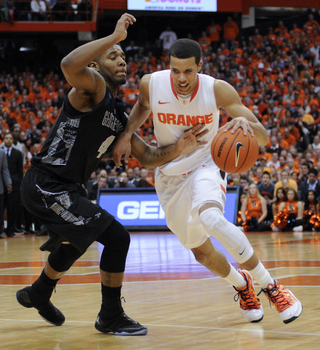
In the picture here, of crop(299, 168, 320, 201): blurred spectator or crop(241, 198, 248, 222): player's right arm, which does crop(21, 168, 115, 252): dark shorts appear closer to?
crop(241, 198, 248, 222): player's right arm

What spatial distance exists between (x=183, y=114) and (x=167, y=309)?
4.88 ft

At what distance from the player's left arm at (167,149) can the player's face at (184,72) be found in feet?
1.05

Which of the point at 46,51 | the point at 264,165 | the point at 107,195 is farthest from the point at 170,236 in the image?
the point at 46,51

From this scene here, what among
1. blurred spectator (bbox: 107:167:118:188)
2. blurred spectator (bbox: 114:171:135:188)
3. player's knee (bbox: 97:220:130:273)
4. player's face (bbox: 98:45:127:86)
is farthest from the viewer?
blurred spectator (bbox: 107:167:118:188)

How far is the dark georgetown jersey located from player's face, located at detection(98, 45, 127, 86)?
157mm

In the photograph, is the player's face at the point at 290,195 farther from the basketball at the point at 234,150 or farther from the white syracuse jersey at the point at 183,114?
the basketball at the point at 234,150

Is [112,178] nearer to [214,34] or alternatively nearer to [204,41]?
[204,41]

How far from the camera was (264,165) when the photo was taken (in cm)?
1515

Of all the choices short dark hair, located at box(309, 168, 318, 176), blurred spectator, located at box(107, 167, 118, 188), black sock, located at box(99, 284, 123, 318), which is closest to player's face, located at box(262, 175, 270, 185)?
short dark hair, located at box(309, 168, 318, 176)

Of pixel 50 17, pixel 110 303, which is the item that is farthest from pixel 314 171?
pixel 50 17

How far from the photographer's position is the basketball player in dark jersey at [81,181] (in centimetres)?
365

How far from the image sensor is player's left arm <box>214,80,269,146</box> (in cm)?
401

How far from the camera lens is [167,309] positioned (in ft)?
14.1

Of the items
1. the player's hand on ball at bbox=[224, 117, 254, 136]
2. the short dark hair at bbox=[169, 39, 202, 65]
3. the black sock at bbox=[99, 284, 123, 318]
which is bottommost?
the black sock at bbox=[99, 284, 123, 318]
